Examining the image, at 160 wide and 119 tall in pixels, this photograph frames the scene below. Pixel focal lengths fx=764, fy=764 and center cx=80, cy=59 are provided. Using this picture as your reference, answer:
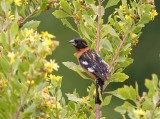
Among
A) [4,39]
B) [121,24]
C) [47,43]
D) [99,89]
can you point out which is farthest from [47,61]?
[121,24]

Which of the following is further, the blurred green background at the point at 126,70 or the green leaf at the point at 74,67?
the blurred green background at the point at 126,70

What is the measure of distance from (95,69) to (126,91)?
1.85 m

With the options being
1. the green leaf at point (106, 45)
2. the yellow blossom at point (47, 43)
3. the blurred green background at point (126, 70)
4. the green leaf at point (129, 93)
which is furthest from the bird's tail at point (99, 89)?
the blurred green background at point (126, 70)

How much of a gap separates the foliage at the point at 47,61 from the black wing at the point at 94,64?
5 centimetres

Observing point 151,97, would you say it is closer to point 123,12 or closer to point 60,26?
point 123,12

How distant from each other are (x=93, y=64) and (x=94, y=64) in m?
0.03

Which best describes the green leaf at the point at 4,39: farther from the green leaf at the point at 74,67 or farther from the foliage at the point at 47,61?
the green leaf at the point at 74,67

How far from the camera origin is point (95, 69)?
586 centimetres

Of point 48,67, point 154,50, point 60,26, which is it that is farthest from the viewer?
point 154,50

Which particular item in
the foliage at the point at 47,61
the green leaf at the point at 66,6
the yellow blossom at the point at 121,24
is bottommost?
the foliage at the point at 47,61

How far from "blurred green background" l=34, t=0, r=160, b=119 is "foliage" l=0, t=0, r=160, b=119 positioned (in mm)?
14683

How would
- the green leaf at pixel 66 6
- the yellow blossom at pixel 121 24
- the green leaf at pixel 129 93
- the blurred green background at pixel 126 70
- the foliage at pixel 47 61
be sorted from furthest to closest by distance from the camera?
1. the blurred green background at pixel 126 70
2. the green leaf at pixel 66 6
3. the yellow blossom at pixel 121 24
4. the green leaf at pixel 129 93
5. the foliage at pixel 47 61

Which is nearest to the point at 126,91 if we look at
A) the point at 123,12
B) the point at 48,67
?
the point at 48,67

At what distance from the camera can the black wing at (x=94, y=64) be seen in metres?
5.37
